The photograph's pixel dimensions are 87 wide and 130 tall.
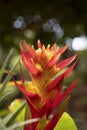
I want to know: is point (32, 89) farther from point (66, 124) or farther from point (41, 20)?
point (41, 20)

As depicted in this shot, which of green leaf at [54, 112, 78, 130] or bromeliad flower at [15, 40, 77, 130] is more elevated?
bromeliad flower at [15, 40, 77, 130]

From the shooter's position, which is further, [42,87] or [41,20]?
[41,20]

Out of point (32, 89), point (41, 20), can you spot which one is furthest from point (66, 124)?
point (41, 20)

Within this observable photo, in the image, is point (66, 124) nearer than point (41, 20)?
Yes

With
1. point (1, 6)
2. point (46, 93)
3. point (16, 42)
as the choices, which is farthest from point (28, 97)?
point (16, 42)

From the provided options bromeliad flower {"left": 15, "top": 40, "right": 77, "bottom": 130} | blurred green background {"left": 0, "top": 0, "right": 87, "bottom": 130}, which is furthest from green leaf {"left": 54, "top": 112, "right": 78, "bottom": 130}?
blurred green background {"left": 0, "top": 0, "right": 87, "bottom": 130}

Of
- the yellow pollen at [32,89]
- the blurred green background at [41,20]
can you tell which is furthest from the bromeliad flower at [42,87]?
the blurred green background at [41,20]

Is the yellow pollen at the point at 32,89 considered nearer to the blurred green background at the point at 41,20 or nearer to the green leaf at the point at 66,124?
the green leaf at the point at 66,124

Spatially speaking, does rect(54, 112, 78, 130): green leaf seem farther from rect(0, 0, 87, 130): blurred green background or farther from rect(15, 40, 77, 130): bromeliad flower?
rect(0, 0, 87, 130): blurred green background

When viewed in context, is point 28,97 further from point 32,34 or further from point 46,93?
point 32,34

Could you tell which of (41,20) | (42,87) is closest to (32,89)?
(42,87)

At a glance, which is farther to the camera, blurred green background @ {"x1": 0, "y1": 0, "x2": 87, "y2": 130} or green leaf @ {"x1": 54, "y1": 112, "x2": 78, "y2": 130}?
blurred green background @ {"x1": 0, "y1": 0, "x2": 87, "y2": 130}
